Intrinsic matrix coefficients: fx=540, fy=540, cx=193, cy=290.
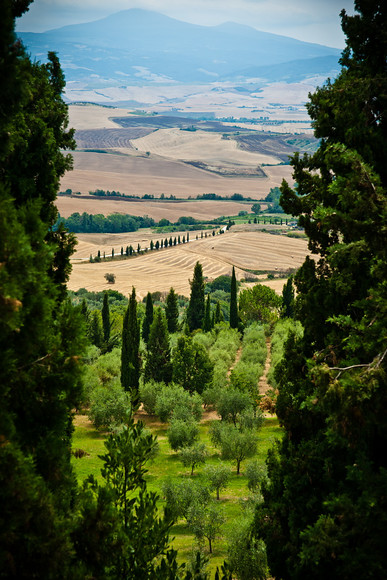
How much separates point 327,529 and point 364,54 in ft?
33.8

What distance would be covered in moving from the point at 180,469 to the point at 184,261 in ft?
411

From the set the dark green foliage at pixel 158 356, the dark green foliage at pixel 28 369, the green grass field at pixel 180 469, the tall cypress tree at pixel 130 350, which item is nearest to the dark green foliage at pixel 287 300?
the dark green foliage at pixel 158 356

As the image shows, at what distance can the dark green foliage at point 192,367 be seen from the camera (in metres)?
53.8

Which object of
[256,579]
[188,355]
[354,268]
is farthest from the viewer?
[188,355]

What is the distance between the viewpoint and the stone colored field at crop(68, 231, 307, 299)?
13838cm

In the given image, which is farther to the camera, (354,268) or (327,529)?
(354,268)

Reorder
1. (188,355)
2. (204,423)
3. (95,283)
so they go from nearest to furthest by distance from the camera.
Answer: (204,423) < (188,355) < (95,283)

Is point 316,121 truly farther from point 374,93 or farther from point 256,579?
point 256,579

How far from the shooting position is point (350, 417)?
29.0ft

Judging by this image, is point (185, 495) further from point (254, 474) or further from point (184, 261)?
point (184, 261)

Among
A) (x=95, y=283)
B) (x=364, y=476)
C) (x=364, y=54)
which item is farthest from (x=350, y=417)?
(x=95, y=283)

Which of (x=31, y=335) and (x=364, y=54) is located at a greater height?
(x=364, y=54)

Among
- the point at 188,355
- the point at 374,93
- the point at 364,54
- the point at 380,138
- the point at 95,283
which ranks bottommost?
the point at 95,283

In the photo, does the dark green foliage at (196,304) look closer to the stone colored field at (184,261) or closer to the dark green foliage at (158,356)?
the dark green foliage at (158,356)
